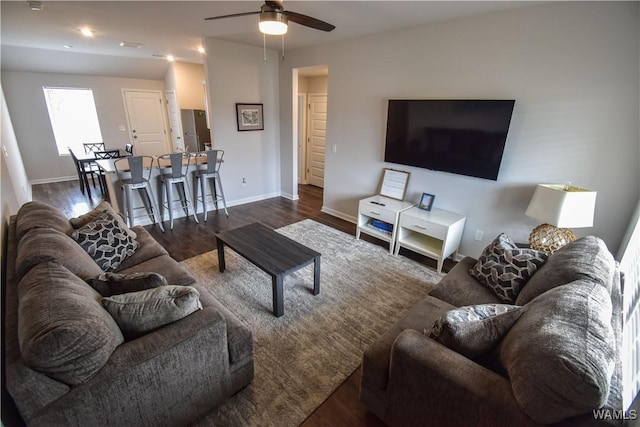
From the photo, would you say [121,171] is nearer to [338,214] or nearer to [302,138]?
[338,214]

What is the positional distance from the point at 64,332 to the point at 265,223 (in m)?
3.43

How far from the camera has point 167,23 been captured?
3443mm

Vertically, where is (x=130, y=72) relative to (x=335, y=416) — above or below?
above

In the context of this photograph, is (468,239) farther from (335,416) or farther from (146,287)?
(146,287)

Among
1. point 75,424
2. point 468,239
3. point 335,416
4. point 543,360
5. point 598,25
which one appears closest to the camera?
point 543,360

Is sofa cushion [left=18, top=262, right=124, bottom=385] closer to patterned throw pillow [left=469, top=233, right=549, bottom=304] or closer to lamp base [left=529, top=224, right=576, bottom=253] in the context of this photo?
patterned throw pillow [left=469, top=233, right=549, bottom=304]

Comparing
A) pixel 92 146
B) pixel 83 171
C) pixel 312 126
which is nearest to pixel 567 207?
pixel 312 126

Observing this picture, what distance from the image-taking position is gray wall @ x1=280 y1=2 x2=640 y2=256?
231cm

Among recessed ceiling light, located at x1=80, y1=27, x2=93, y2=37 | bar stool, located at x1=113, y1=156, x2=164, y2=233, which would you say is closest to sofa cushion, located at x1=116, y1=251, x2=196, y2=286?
bar stool, located at x1=113, y1=156, x2=164, y2=233

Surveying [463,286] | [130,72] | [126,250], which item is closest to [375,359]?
[463,286]

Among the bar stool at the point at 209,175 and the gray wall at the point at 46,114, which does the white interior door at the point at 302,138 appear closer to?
the bar stool at the point at 209,175

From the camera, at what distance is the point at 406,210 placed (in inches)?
137

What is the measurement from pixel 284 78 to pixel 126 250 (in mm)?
3841

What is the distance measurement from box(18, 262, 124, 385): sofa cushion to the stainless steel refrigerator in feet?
19.9
